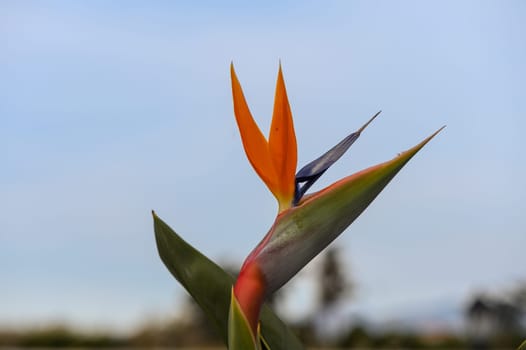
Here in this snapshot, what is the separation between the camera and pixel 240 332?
27.5 inches

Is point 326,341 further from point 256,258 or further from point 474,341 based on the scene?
point 256,258

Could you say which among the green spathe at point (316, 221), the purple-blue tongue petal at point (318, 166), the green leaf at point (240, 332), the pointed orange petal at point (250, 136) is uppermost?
the pointed orange petal at point (250, 136)

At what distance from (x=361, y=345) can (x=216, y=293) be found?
7102 millimetres

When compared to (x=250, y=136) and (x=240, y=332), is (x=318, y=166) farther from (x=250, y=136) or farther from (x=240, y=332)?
(x=240, y=332)

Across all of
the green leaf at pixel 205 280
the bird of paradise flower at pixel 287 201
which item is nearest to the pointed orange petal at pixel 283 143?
the bird of paradise flower at pixel 287 201

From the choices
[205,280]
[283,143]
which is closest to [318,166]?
[283,143]

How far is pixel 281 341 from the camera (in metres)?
0.84

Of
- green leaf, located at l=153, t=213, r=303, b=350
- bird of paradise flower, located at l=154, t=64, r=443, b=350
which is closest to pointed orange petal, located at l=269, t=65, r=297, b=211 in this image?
bird of paradise flower, located at l=154, t=64, r=443, b=350

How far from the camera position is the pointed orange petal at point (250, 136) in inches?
28.8

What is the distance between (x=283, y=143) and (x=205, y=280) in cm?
17

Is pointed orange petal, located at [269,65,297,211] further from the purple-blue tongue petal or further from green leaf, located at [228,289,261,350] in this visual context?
green leaf, located at [228,289,261,350]

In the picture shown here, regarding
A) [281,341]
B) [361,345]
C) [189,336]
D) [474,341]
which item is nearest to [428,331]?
[361,345]

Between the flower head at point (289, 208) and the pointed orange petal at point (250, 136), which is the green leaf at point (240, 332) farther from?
the pointed orange petal at point (250, 136)

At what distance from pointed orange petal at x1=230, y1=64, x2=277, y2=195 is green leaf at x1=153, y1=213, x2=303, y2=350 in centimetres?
11
